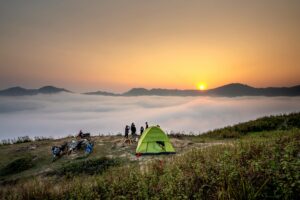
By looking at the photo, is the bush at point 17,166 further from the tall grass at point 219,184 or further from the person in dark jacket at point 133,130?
the tall grass at point 219,184

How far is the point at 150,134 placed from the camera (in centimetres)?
2006

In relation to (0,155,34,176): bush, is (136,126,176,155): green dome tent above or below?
above

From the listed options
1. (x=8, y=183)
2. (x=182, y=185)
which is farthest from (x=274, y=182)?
(x=8, y=183)

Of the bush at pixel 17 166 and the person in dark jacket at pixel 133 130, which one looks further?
the person in dark jacket at pixel 133 130

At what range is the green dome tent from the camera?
19.7 meters

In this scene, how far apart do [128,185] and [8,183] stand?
13.1 metres

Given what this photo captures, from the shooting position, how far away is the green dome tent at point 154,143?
64.6ft

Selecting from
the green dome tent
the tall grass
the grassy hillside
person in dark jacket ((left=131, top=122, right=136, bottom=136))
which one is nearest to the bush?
the grassy hillside

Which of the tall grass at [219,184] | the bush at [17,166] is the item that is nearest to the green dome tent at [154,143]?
the bush at [17,166]

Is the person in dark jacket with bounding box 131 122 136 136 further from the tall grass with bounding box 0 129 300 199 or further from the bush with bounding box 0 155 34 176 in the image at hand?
the tall grass with bounding box 0 129 300 199

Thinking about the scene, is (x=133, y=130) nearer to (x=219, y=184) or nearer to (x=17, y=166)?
(x=17, y=166)

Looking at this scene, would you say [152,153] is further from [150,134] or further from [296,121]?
[296,121]

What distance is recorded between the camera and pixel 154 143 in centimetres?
1992

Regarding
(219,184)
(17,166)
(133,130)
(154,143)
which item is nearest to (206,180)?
(219,184)
